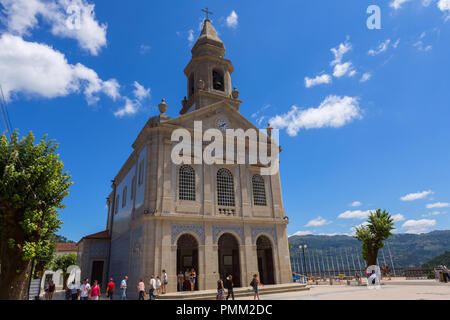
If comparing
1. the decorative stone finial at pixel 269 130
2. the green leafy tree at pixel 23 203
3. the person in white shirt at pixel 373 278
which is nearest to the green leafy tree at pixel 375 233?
the person in white shirt at pixel 373 278

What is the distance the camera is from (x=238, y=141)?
23.5m

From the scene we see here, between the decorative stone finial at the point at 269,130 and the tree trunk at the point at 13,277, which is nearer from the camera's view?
the tree trunk at the point at 13,277

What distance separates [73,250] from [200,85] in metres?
44.5

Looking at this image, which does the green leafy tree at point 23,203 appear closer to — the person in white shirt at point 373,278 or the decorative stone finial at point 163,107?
the decorative stone finial at point 163,107

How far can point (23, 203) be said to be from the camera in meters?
11.5

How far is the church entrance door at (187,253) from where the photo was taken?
1959cm

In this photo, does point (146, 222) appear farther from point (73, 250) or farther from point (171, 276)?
point (73, 250)

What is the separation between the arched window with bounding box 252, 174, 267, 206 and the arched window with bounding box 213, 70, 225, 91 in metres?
9.80

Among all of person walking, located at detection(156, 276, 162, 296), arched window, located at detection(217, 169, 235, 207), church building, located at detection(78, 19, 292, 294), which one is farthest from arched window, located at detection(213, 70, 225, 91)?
person walking, located at detection(156, 276, 162, 296)

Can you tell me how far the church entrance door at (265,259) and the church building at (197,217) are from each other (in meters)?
0.07

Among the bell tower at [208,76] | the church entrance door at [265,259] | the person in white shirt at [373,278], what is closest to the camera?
the person in white shirt at [373,278]

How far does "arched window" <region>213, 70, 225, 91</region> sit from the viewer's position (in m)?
27.9

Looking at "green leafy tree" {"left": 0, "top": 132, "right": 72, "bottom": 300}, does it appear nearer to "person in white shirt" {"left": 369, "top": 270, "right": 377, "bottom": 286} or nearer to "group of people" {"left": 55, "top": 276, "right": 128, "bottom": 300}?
"group of people" {"left": 55, "top": 276, "right": 128, "bottom": 300}

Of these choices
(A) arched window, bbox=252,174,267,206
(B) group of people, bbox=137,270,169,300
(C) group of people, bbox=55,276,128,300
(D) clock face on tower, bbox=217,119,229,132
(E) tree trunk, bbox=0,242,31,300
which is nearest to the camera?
(E) tree trunk, bbox=0,242,31,300
